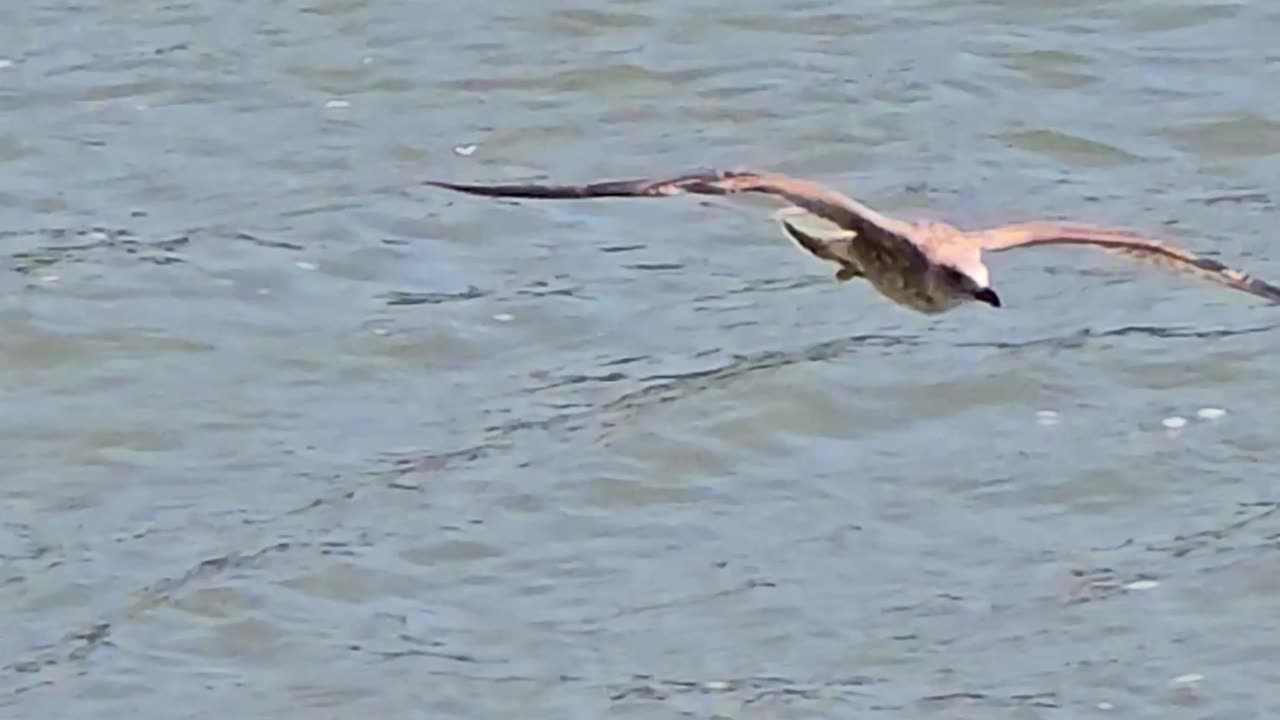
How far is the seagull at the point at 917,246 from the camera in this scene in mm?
5582

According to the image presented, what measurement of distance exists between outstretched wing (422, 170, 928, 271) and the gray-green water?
1.62m

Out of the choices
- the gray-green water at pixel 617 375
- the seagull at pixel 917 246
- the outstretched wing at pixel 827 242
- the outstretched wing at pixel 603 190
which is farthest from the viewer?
the gray-green water at pixel 617 375

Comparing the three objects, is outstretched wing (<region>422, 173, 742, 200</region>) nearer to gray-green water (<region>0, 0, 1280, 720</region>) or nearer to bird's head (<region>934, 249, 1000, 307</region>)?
bird's head (<region>934, 249, 1000, 307</region>)

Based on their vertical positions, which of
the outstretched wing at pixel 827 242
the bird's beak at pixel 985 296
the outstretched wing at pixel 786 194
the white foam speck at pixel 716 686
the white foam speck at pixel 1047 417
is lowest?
the white foam speck at pixel 716 686

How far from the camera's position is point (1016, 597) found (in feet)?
25.3

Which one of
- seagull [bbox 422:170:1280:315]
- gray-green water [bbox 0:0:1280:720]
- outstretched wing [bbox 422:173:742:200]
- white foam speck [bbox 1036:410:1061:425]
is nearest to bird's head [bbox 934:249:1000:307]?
seagull [bbox 422:170:1280:315]

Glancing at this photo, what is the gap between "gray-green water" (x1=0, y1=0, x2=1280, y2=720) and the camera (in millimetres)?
7543

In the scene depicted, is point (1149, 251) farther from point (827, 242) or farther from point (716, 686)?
point (716, 686)

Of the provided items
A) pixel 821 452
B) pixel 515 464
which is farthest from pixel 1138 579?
pixel 515 464

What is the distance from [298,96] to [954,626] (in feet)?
12.1

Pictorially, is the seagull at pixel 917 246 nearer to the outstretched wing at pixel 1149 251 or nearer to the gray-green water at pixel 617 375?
the outstretched wing at pixel 1149 251

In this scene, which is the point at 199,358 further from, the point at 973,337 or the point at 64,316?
the point at 973,337

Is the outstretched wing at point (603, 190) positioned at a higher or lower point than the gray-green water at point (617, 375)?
higher

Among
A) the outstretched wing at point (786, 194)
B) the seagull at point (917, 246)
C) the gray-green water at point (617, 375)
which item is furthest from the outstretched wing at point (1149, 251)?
the gray-green water at point (617, 375)
